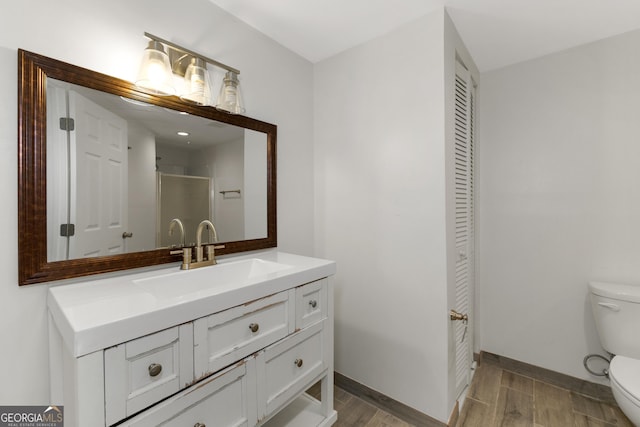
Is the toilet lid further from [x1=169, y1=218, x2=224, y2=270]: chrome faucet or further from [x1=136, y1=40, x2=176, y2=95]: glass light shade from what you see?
[x1=136, y1=40, x2=176, y2=95]: glass light shade

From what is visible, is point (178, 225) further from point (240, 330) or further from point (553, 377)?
point (553, 377)

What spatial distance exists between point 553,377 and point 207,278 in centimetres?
233

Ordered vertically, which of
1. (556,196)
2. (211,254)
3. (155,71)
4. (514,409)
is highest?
(155,71)

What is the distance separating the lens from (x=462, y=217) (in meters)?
1.80

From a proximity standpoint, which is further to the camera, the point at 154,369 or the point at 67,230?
the point at 67,230

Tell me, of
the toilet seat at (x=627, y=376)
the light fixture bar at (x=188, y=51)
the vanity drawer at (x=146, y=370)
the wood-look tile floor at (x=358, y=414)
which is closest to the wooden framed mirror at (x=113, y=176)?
the light fixture bar at (x=188, y=51)

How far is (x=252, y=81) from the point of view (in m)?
1.65

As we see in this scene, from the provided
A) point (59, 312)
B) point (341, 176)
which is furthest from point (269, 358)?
point (341, 176)

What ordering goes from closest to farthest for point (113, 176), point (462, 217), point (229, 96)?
point (113, 176), point (229, 96), point (462, 217)

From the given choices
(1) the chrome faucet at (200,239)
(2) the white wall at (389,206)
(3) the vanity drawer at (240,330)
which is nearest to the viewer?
(3) the vanity drawer at (240,330)

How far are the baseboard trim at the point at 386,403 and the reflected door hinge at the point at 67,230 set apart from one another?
1.71 metres

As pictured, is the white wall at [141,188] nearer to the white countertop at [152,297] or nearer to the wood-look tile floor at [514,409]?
the white countertop at [152,297]

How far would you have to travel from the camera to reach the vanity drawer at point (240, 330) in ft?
2.95

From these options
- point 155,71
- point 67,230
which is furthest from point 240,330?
point 155,71
